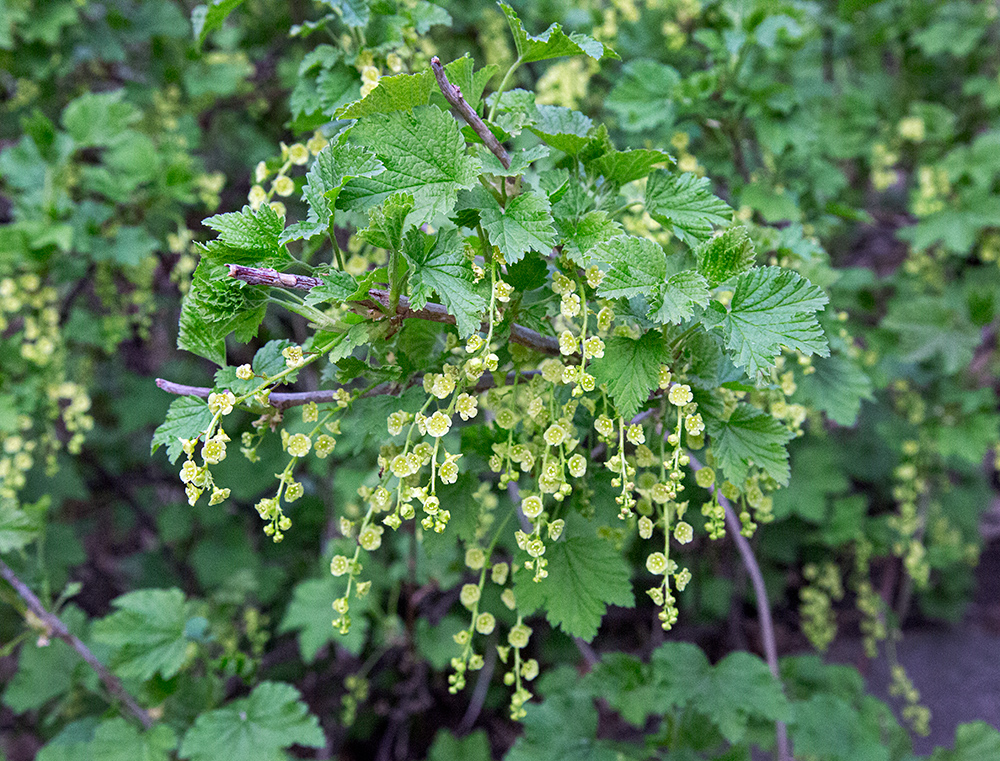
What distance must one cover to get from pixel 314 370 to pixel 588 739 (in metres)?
1.62

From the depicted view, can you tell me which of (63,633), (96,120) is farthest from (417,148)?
(96,120)

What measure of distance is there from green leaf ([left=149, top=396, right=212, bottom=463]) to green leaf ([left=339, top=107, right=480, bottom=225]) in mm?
373

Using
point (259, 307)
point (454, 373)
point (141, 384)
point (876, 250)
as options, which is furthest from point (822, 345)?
point (876, 250)

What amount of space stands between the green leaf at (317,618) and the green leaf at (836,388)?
1208 mm

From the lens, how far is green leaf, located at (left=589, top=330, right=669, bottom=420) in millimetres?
858

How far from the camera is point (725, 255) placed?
899mm

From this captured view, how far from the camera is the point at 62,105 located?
2494 millimetres

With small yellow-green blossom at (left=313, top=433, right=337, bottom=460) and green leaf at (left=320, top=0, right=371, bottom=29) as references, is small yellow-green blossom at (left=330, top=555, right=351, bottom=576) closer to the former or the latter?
small yellow-green blossom at (left=313, top=433, right=337, bottom=460)

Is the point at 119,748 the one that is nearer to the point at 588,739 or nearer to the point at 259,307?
the point at 588,739

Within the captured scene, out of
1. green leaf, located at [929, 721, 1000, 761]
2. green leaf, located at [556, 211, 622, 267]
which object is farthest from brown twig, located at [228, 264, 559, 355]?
green leaf, located at [929, 721, 1000, 761]

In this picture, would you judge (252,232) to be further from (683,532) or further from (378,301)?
(683,532)

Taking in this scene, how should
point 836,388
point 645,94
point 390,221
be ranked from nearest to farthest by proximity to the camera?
point 390,221 < point 836,388 < point 645,94

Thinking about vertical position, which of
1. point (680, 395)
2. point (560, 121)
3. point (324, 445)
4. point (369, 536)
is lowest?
point (369, 536)

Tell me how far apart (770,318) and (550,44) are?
436 mm
